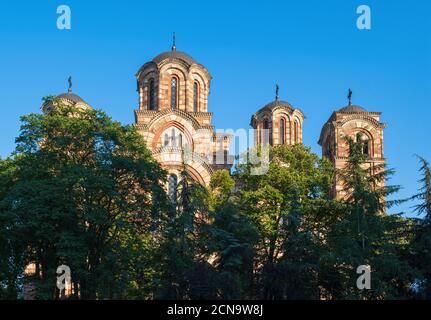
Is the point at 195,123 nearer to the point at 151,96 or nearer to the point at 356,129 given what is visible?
the point at 151,96

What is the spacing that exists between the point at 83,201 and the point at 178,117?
43.7 ft

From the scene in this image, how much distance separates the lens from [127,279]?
26.4 m

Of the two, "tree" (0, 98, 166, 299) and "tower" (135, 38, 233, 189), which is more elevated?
"tower" (135, 38, 233, 189)

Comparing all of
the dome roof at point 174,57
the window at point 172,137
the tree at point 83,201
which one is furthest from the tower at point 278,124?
the tree at point 83,201

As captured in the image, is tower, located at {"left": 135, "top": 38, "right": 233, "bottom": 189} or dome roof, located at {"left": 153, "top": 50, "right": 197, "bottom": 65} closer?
tower, located at {"left": 135, "top": 38, "right": 233, "bottom": 189}

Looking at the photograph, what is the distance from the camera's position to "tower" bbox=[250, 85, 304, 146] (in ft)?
148

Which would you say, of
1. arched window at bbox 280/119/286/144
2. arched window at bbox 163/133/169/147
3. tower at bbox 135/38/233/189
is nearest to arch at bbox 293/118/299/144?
arched window at bbox 280/119/286/144

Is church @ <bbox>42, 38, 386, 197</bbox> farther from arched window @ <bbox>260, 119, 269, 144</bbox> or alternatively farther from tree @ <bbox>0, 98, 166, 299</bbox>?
tree @ <bbox>0, 98, 166, 299</bbox>

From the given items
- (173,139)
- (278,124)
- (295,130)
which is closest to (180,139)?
(173,139)

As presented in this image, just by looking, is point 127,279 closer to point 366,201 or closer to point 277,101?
point 366,201

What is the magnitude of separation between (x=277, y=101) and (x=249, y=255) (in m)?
20.7

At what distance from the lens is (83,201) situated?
88.1 feet

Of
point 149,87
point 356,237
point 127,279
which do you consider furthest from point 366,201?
point 149,87

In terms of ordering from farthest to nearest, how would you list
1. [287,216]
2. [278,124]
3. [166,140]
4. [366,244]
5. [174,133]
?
[278,124] < [174,133] < [166,140] < [287,216] < [366,244]
